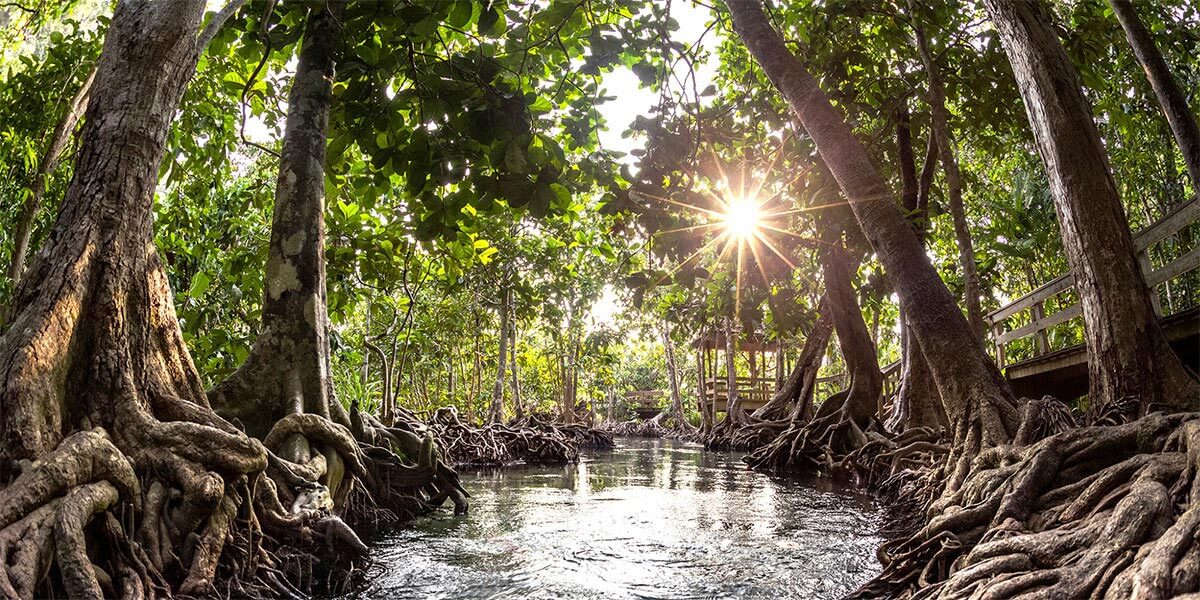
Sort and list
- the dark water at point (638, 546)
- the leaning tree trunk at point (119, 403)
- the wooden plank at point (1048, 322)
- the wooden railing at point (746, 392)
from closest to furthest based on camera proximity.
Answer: the leaning tree trunk at point (119, 403)
the dark water at point (638, 546)
the wooden plank at point (1048, 322)
the wooden railing at point (746, 392)

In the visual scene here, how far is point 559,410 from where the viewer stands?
84.5 feet

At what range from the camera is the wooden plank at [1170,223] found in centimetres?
578

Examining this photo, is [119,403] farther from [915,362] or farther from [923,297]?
[915,362]

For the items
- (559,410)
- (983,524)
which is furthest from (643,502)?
(559,410)

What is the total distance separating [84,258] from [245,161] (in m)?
16.0

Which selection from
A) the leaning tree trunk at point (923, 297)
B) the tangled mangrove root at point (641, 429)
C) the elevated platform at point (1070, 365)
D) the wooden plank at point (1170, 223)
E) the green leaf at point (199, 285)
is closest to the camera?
the leaning tree trunk at point (923, 297)

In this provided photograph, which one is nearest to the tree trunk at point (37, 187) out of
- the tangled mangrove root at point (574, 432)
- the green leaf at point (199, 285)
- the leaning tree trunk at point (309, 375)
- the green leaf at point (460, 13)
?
the green leaf at point (199, 285)

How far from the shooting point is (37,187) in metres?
6.69

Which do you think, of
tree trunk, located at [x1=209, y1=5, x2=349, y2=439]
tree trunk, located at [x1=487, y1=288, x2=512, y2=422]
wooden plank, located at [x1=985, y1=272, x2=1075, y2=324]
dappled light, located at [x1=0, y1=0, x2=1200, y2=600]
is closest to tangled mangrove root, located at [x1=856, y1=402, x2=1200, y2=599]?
dappled light, located at [x1=0, y1=0, x2=1200, y2=600]

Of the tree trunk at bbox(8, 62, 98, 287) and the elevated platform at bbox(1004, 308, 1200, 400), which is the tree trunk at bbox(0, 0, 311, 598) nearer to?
the tree trunk at bbox(8, 62, 98, 287)

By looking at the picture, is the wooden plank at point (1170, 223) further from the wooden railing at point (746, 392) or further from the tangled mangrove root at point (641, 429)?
the tangled mangrove root at point (641, 429)

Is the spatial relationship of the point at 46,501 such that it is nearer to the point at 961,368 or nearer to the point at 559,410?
the point at 961,368

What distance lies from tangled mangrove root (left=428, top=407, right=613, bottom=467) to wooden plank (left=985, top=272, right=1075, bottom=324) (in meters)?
8.35

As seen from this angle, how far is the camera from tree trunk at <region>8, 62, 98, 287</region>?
6523mm
